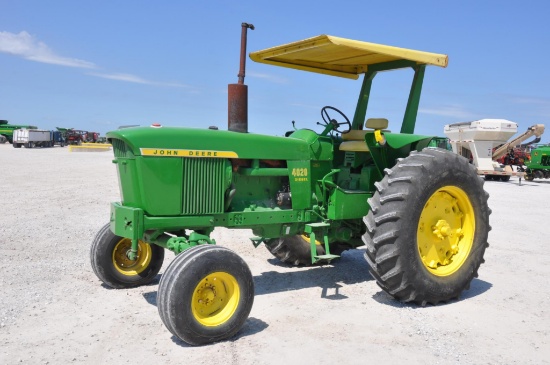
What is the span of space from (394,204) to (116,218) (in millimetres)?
2691

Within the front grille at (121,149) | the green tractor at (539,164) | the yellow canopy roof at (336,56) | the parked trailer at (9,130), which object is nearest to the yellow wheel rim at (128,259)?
the front grille at (121,149)

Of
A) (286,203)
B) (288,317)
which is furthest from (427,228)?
(288,317)

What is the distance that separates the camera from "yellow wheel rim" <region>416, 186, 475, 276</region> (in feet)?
18.4

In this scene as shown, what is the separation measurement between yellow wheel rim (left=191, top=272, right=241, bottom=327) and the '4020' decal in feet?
5.41

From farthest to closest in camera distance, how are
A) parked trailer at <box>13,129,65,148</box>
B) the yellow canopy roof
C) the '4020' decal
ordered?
1. parked trailer at <box>13,129,65,148</box>
2. the '4020' decal
3. the yellow canopy roof

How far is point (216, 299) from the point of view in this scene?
4.48m

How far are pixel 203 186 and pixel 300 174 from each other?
3.84ft

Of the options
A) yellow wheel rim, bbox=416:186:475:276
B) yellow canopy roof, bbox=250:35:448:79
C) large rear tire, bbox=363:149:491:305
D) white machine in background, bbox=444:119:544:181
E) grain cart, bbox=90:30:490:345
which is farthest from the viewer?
white machine in background, bbox=444:119:544:181

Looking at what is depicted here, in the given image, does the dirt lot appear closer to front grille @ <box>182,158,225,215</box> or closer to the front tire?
the front tire

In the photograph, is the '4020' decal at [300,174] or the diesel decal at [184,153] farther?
the '4020' decal at [300,174]

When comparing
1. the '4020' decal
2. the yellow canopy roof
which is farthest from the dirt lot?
the yellow canopy roof

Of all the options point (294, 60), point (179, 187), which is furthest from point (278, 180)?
point (294, 60)

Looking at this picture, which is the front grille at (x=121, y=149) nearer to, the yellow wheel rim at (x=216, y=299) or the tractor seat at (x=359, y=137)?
the yellow wheel rim at (x=216, y=299)

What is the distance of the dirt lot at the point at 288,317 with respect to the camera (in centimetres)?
408
